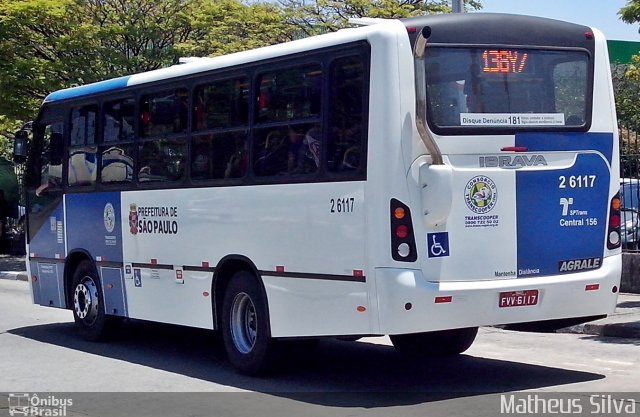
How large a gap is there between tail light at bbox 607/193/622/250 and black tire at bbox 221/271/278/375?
10.6ft

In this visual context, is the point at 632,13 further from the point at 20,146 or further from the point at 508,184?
the point at 20,146

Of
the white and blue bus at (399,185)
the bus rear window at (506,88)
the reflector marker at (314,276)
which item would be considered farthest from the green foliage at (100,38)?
the bus rear window at (506,88)

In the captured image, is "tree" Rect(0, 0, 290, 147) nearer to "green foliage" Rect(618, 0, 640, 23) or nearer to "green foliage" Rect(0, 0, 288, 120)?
"green foliage" Rect(0, 0, 288, 120)

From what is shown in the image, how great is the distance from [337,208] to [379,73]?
1.23 meters

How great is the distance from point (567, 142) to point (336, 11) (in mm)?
18771

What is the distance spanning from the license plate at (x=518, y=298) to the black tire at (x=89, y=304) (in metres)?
5.84

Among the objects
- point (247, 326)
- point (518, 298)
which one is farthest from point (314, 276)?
point (518, 298)

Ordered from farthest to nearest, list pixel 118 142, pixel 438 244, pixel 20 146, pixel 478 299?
pixel 20 146
pixel 118 142
pixel 478 299
pixel 438 244

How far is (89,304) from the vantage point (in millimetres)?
13516

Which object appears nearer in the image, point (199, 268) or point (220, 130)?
point (220, 130)

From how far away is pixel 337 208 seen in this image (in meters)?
9.34

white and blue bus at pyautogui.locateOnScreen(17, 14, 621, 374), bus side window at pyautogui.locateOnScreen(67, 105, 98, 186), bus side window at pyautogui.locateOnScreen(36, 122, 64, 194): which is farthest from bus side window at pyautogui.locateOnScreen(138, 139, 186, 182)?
bus side window at pyautogui.locateOnScreen(36, 122, 64, 194)

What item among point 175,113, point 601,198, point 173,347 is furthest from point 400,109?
point 173,347

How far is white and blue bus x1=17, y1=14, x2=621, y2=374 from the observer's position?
352 inches
